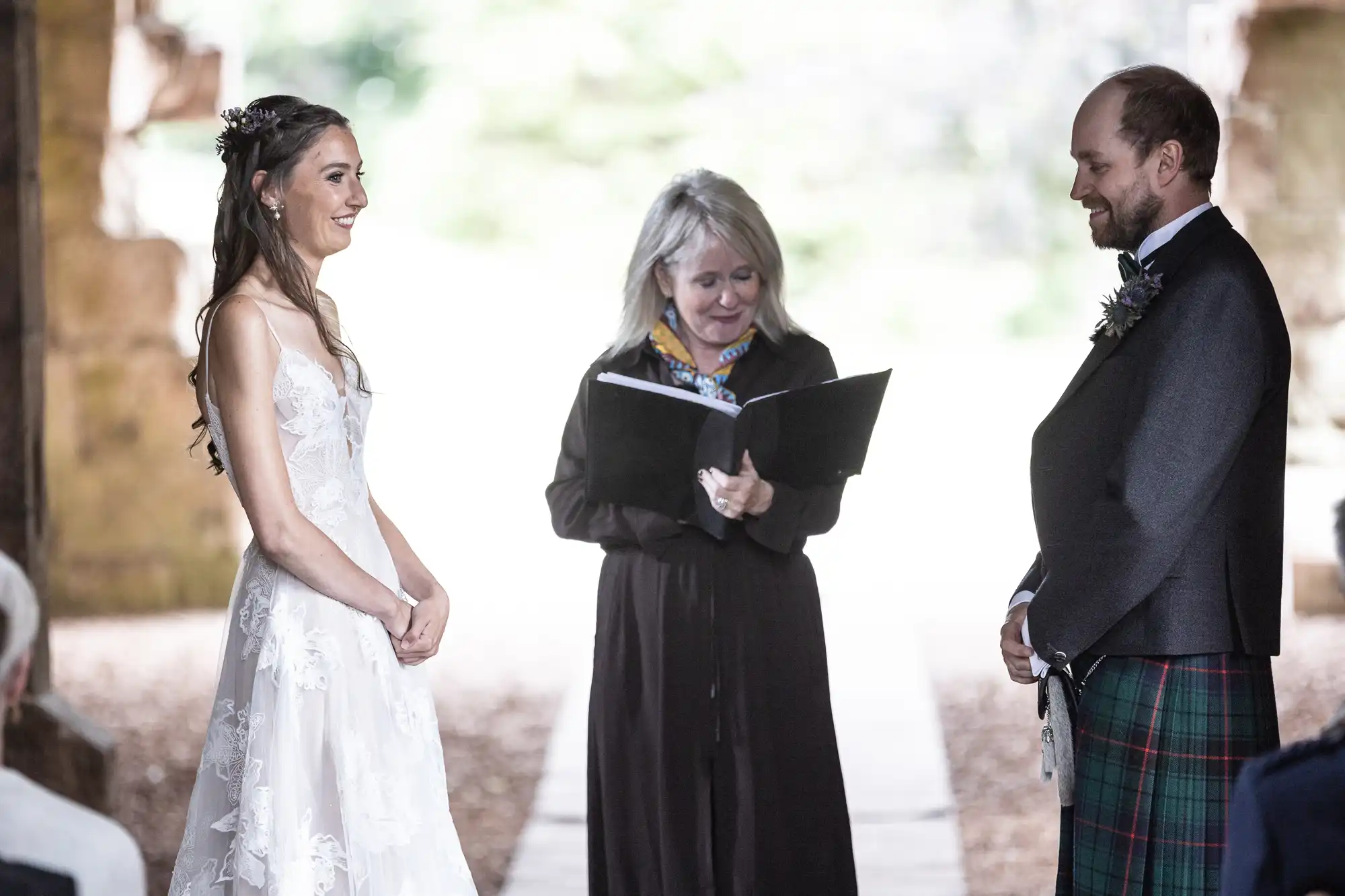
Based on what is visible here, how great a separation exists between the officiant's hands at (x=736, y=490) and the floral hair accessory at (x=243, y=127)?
3.24 ft

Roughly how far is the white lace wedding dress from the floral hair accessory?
0.30m

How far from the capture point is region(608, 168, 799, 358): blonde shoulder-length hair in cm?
303

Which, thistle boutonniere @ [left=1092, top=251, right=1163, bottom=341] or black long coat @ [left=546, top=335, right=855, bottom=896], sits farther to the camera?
black long coat @ [left=546, top=335, right=855, bottom=896]

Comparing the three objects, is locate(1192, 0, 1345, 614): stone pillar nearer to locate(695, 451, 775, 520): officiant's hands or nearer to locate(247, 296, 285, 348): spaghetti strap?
locate(695, 451, 775, 520): officiant's hands

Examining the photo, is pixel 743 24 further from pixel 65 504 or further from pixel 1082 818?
pixel 1082 818

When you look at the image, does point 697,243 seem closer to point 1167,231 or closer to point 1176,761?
point 1167,231

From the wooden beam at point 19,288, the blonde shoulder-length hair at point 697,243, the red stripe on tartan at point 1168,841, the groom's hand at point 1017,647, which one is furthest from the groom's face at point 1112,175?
the wooden beam at point 19,288

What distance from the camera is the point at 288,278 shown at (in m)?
2.48

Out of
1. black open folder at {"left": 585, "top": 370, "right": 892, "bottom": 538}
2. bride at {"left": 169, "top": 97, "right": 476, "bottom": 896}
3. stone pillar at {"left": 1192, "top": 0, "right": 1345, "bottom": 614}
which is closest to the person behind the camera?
bride at {"left": 169, "top": 97, "right": 476, "bottom": 896}

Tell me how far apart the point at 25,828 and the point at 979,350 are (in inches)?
486

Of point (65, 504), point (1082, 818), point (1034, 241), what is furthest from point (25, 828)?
point (1034, 241)

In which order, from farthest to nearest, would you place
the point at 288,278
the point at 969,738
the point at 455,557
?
the point at 455,557
the point at 969,738
the point at 288,278

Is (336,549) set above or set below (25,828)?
above

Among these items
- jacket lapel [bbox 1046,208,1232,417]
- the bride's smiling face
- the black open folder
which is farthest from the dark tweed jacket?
the bride's smiling face
